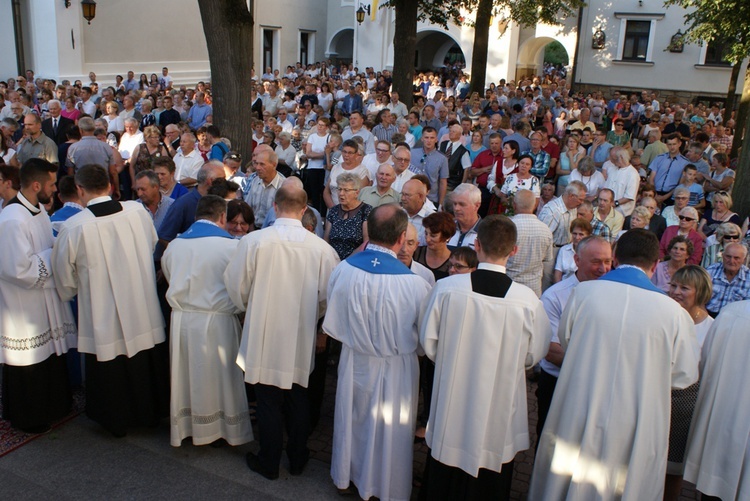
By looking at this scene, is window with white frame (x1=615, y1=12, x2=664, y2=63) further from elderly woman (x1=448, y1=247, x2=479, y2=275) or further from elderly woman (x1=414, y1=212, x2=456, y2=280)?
elderly woman (x1=448, y1=247, x2=479, y2=275)

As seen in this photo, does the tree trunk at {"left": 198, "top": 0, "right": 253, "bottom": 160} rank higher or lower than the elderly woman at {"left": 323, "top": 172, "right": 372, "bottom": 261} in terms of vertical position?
higher

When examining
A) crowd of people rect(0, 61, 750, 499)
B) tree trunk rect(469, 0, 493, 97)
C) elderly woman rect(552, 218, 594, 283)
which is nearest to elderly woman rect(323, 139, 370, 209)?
crowd of people rect(0, 61, 750, 499)

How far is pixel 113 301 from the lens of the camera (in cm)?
449

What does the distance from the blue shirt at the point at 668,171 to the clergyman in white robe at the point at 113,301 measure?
7828 mm

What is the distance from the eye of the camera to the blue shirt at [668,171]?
9680 mm

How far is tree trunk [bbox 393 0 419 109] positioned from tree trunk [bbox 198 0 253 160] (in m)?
6.09

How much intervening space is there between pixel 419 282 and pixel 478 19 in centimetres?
1691

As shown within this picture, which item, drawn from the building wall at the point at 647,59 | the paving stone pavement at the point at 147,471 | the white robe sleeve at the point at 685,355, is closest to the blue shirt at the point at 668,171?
the paving stone pavement at the point at 147,471

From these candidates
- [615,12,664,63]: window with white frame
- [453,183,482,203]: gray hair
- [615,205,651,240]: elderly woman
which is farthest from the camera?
[615,12,664,63]: window with white frame

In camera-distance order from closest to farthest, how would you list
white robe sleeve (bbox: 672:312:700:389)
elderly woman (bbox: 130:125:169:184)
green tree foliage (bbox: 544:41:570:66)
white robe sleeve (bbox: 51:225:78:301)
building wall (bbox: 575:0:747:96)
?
white robe sleeve (bbox: 672:312:700:389) → white robe sleeve (bbox: 51:225:78:301) → elderly woman (bbox: 130:125:169:184) → building wall (bbox: 575:0:747:96) → green tree foliage (bbox: 544:41:570:66)

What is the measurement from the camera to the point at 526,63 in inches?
1258

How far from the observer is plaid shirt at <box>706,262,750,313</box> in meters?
5.50

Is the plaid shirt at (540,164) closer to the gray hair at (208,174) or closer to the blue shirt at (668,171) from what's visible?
the blue shirt at (668,171)

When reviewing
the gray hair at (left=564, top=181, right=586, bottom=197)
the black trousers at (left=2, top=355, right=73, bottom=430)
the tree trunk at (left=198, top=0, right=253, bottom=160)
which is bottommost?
the black trousers at (left=2, top=355, right=73, bottom=430)
